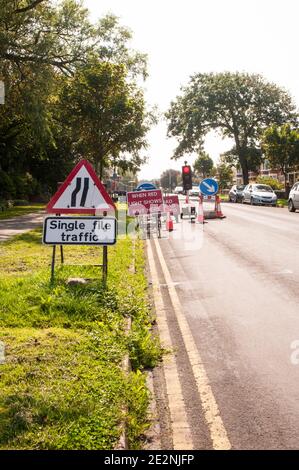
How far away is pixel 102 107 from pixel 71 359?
2736cm

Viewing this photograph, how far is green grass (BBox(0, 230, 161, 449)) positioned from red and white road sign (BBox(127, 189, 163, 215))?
870 centimetres

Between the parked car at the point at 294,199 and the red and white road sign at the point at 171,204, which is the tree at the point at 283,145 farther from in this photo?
the red and white road sign at the point at 171,204

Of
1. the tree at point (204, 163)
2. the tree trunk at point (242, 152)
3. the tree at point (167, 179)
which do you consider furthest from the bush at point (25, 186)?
the tree at point (167, 179)

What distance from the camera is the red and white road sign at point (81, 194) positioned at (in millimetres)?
7734

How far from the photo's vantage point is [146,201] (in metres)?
17.9

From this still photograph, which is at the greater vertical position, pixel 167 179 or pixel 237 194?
pixel 167 179

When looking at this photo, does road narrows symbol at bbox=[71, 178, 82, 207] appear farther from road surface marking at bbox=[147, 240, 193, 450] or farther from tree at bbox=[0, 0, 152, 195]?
tree at bbox=[0, 0, 152, 195]

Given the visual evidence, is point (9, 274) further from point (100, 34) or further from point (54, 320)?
point (100, 34)

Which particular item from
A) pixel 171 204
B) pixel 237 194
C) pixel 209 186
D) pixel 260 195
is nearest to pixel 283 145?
pixel 237 194

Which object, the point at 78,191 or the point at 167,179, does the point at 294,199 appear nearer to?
the point at 78,191

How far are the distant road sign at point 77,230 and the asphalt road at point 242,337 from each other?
4.76ft

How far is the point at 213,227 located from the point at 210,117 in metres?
40.5
